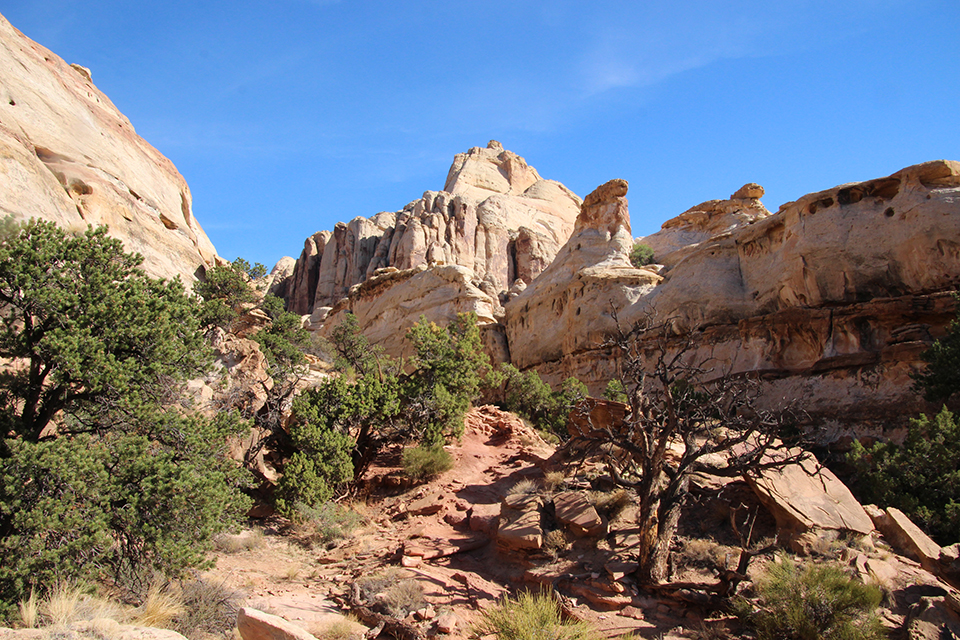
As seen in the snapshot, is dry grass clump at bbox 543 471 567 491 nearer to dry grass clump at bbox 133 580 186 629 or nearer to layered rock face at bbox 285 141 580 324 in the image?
dry grass clump at bbox 133 580 186 629

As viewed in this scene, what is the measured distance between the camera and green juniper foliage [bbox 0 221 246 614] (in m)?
7.59

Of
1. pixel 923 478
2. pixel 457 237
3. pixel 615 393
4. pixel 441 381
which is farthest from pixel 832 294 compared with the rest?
pixel 457 237

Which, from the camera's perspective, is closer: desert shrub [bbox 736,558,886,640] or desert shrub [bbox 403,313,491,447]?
desert shrub [bbox 736,558,886,640]

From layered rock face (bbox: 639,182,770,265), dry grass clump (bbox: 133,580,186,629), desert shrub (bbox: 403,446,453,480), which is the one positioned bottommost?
dry grass clump (bbox: 133,580,186,629)

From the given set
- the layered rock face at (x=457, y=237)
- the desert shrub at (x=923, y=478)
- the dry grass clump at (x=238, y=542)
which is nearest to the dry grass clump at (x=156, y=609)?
the dry grass clump at (x=238, y=542)

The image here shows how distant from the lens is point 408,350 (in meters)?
39.0

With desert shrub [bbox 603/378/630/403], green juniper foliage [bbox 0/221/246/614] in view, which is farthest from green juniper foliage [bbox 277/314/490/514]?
desert shrub [bbox 603/378/630/403]

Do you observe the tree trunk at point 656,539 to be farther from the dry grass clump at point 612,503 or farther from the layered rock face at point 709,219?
the layered rock face at point 709,219

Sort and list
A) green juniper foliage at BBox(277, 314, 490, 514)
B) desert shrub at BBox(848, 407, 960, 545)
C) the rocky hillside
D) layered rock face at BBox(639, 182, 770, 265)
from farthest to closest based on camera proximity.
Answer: layered rock face at BBox(639, 182, 770, 265), the rocky hillside, green juniper foliage at BBox(277, 314, 490, 514), desert shrub at BBox(848, 407, 960, 545)

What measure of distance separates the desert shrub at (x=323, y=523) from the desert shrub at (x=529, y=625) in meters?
5.98

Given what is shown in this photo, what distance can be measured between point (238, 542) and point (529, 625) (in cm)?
802

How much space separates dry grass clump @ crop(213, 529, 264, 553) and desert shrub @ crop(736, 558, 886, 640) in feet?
34.6

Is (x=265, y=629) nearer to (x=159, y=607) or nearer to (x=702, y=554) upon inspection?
(x=159, y=607)

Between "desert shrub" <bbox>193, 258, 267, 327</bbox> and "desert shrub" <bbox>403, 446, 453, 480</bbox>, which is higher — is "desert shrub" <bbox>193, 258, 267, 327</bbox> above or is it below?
above
